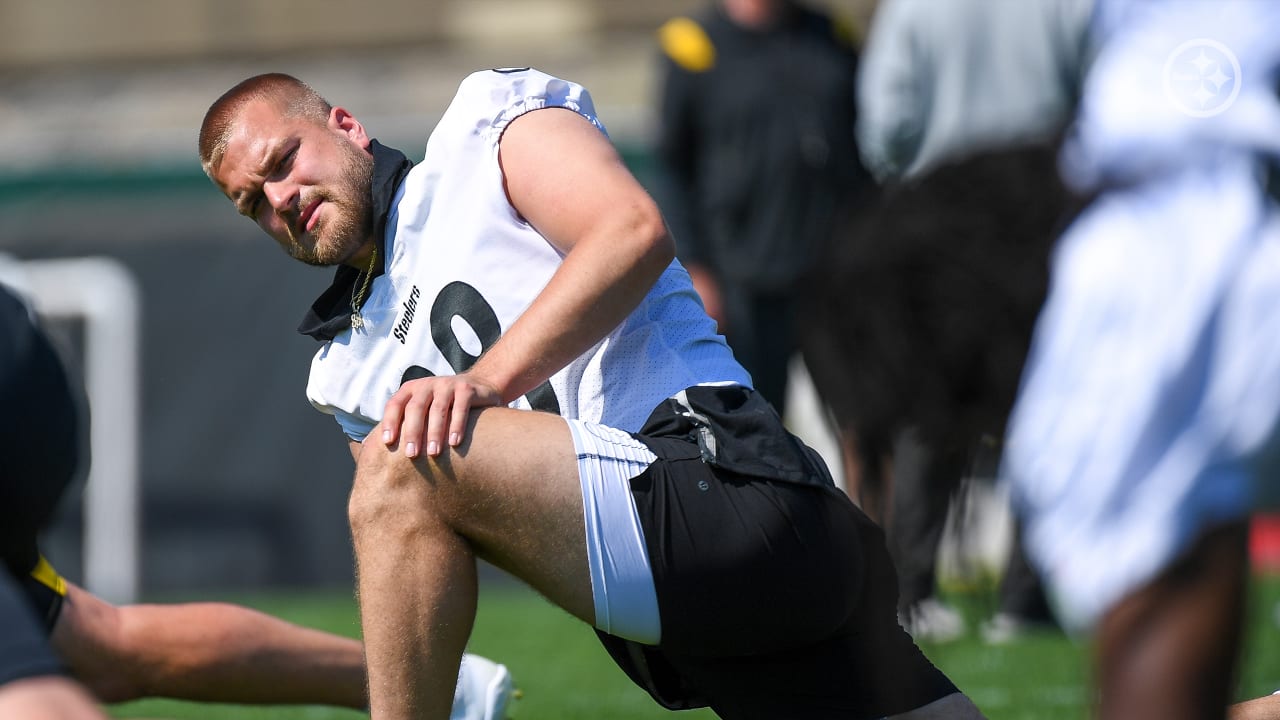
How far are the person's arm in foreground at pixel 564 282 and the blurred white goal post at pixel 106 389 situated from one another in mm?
6047

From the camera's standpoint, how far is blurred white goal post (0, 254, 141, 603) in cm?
816

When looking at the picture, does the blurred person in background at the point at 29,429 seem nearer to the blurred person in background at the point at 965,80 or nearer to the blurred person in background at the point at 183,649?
the blurred person in background at the point at 183,649

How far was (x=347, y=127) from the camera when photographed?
2928mm

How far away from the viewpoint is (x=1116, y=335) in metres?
1.82

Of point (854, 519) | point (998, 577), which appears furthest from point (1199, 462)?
point (998, 577)

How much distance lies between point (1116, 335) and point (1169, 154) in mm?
213

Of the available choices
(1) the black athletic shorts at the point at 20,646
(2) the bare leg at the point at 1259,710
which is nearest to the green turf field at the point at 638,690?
(2) the bare leg at the point at 1259,710

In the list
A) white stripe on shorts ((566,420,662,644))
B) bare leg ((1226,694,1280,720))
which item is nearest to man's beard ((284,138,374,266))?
white stripe on shorts ((566,420,662,644))

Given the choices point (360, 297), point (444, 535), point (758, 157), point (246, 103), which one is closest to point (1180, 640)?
point (444, 535)

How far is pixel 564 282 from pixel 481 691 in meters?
0.89

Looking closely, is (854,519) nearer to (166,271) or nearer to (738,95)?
(738,95)

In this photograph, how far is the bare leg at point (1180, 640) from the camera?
5.82 feet

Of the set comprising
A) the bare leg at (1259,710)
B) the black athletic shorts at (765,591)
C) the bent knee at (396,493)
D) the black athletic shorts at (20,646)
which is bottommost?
the bare leg at (1259,710)

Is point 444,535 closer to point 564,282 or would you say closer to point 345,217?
point 564,282
